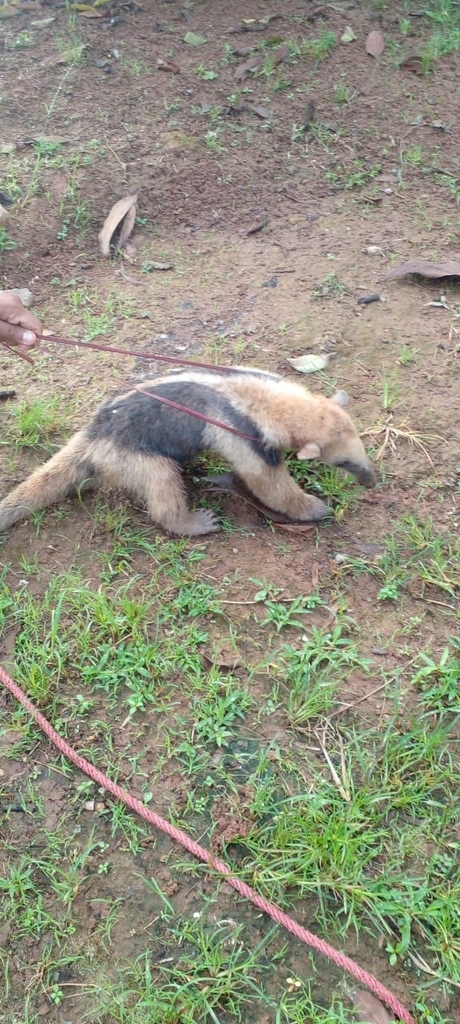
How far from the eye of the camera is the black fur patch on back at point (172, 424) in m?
3.56

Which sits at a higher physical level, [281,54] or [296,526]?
[281,54]

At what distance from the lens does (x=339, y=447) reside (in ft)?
11.9

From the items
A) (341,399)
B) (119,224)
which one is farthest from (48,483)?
(119,224)

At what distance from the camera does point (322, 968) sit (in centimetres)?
236

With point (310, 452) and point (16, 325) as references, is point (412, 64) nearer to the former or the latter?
point (310, 452)

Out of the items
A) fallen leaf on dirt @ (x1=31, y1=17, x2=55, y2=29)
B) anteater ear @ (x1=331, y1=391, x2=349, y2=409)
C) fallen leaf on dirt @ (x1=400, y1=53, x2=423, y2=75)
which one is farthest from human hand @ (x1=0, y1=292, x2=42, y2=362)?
fallen leaf on dirt @ (x1=31, y1=17, x2=55, y2=29)

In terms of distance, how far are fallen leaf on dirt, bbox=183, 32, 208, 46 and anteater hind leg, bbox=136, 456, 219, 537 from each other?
4.90m

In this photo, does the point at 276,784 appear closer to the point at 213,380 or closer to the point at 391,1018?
the point at 391,1018

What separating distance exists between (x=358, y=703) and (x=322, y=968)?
0.94m

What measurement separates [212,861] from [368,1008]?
641 millimetres

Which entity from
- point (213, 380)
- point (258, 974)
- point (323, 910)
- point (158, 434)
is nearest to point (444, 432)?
point (213, 380)

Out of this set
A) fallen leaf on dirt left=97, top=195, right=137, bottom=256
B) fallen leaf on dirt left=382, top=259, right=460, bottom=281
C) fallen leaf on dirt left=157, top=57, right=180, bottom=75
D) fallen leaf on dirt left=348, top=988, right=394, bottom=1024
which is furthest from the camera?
fallen leaf on dirt left=157, top=57, right=180, bottom=75

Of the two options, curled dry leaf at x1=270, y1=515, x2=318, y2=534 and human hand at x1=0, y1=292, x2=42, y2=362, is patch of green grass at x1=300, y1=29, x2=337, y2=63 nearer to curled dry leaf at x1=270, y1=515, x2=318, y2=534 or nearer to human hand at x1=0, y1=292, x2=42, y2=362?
human hand at x1=0, y1=292, x2=42, y2=362

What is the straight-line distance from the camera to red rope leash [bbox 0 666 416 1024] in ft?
7.45
